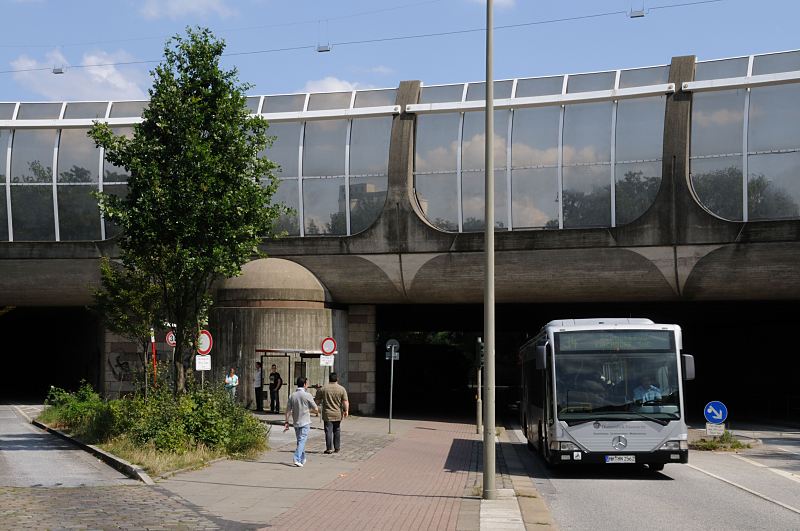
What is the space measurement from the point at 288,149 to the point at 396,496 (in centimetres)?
2349

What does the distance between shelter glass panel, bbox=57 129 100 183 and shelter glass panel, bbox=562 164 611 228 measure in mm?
17626

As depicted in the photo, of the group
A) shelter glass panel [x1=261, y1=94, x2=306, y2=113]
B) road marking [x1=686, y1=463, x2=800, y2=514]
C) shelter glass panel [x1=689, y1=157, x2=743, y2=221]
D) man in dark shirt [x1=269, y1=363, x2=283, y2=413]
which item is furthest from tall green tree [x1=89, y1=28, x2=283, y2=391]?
shelter glass panel [x1=689, y1=157, x2=743, y2=221]

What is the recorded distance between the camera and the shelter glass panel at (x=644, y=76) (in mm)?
32562

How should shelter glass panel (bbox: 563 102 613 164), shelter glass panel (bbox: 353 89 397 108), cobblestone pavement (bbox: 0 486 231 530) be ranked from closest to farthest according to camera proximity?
cobblestone pavement (bbox: 0 486 231 530)
shelter glass panel (bbox: 563 102 613 164)
shelter glass panel (bbox: 353 89 397 108)

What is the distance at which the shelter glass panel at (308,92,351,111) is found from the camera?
3556 centimetres

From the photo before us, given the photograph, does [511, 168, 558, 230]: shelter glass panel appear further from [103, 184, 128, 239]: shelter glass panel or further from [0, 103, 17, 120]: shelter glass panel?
[0, 103, 17, 120]: shelter glass panel

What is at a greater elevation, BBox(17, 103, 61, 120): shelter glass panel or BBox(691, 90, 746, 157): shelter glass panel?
BBox(17, 103, 61, 120): shelter glass panel

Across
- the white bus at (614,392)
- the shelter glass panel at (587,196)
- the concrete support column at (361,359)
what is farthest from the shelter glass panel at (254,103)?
the white bus at (614,392)

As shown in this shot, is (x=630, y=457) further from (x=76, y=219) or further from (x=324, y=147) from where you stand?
(x=76, y=219)


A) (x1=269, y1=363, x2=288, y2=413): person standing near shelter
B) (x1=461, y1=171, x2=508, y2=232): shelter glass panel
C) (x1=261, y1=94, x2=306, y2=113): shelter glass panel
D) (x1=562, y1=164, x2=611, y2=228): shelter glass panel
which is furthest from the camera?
(x1=261, y1=94, x2=306, y2=113): shelter glass panel

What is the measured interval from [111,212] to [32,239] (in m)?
18.1

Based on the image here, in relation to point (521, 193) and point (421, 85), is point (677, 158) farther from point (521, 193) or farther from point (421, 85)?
point (421, 85)

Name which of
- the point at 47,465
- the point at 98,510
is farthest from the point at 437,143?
the point at 98,510

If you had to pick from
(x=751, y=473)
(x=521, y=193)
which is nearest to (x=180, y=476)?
(x=751, y=473)
